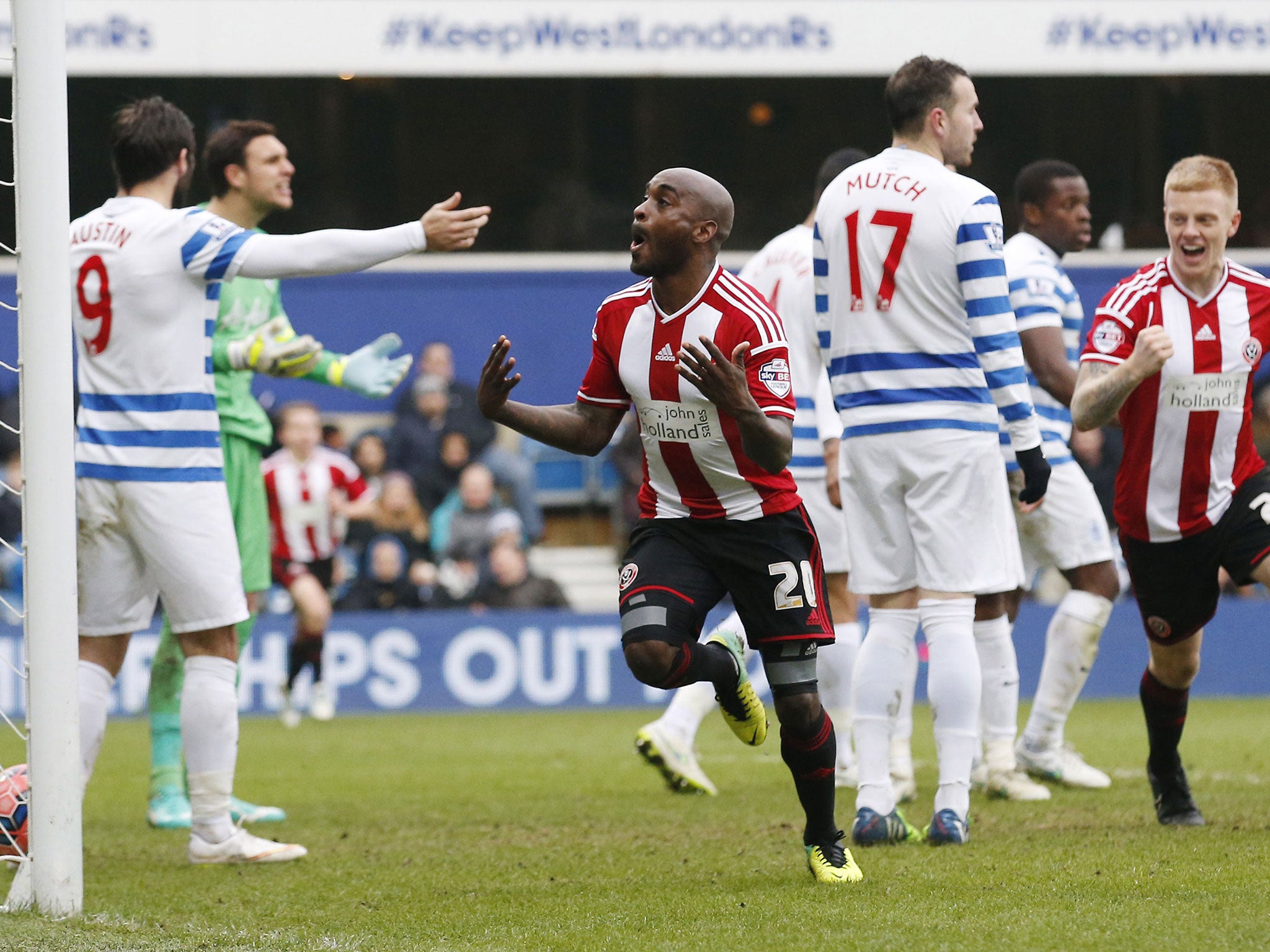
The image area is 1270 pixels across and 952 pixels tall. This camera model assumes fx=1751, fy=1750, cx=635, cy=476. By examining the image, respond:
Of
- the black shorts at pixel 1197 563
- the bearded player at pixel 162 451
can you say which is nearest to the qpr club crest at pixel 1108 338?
the black shorts at pixel 1197 563

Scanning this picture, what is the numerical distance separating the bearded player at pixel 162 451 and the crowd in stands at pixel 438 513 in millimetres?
6945

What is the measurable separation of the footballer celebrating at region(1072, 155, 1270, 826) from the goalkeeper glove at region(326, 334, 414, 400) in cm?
226

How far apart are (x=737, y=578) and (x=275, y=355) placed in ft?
6.61

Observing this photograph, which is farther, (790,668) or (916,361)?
(916,361)

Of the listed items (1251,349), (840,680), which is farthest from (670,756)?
(1251,349)

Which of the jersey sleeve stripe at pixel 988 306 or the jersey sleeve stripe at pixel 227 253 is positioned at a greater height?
the jersey sleeve stripe at pixel 227 253

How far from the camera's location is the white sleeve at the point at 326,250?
5.06 metres

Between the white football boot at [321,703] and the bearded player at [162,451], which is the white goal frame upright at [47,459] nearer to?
the bearded player at [162,451]

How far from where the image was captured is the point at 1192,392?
557cm

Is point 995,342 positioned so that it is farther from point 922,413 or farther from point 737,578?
point 737,578

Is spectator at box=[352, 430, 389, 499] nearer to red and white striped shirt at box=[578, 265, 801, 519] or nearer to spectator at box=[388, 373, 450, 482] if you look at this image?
spectator at box=[388, 373, 450, 482]

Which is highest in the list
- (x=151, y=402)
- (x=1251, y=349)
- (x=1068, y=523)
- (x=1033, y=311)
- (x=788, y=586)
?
(x=1033, y=311)

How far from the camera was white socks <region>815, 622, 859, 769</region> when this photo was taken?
7.03 meters

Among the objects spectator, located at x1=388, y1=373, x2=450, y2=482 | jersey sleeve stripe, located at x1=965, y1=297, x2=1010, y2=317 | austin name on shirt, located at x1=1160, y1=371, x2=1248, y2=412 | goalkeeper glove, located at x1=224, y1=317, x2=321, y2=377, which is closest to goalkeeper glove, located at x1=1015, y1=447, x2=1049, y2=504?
jersey sleeve stripe, located at x1=965, y1=297, x2=1010, y2=317
